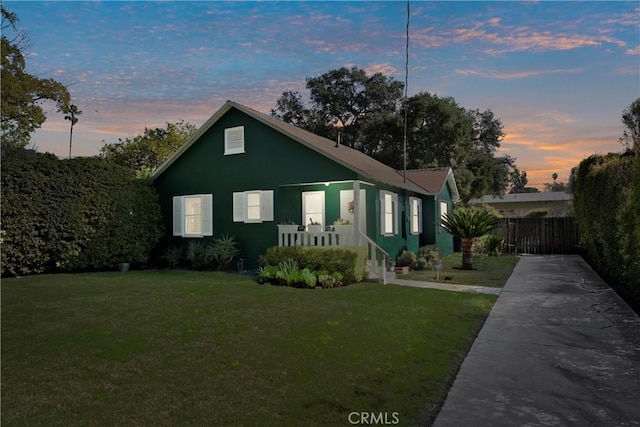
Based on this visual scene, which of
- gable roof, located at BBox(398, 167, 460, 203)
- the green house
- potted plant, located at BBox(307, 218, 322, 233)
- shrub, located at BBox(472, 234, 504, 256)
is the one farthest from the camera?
shrub, located at BBox(472, 234, 504, 256)

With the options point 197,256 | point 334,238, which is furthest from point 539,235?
point 197,256

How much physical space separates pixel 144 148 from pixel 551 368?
24.7 metres

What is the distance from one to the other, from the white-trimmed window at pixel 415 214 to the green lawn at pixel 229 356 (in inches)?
351

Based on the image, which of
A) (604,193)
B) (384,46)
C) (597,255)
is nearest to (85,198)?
(384,46)

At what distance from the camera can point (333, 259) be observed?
11336 millimetres

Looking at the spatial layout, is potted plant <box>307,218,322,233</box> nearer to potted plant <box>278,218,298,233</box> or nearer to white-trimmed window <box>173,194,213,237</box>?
potted plant <box>278,218,298,233</box>

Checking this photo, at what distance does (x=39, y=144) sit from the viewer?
2223 cm

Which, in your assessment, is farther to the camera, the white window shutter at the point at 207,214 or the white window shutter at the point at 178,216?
the white window shutter at the point at 178,216

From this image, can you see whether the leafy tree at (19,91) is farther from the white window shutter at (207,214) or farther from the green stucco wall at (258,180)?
the white window shutter at (207,214)

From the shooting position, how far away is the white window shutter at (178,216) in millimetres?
16391

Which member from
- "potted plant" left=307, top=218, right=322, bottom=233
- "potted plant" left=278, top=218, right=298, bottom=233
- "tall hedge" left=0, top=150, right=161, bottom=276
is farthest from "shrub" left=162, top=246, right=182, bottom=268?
"potted plant" left=307, top=218, right=322, bottom=233

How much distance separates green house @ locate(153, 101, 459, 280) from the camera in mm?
13617

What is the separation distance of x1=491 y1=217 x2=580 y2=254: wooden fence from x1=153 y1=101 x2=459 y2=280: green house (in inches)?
333

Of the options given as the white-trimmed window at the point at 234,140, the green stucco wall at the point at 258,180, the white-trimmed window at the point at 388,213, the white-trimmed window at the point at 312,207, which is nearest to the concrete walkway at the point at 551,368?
the white-trimmed window at the point at 388,213
